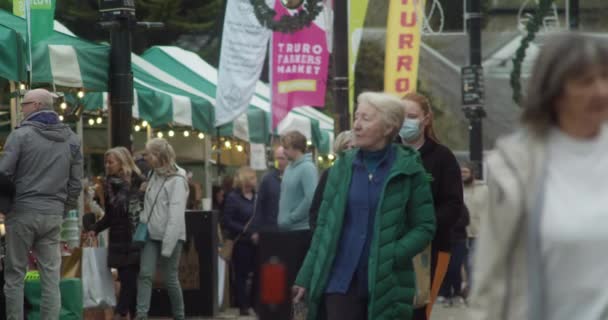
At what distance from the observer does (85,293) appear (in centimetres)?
1348

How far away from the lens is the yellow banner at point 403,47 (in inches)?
774

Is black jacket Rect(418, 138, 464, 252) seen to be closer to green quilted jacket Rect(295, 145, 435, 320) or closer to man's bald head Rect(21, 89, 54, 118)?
green quilted jacket Rect(295, 145, 435, 320)

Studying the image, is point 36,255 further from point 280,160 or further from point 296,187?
point 280,160

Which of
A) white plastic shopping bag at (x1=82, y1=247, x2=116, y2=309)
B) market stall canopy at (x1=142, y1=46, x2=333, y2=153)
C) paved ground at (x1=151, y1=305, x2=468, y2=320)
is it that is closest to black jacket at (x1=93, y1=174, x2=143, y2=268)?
white plastic shopping bag at (x1=82, y1=247, x2=116, y2=309)

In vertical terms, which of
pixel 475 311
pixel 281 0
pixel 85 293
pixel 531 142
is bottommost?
pixel 85 293

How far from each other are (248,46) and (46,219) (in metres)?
6.24

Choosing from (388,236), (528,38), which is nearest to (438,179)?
(388,236)

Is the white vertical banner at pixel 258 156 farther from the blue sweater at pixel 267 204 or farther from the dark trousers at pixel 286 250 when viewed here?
the dark trousers at pixel 286 250

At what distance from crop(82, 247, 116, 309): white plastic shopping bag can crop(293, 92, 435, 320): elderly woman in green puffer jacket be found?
20.1 ft

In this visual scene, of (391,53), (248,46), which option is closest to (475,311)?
(248,46)

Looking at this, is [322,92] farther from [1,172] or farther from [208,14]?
[208,14]

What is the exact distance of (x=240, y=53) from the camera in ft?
56.6

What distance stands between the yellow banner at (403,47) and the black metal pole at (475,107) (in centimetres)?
294

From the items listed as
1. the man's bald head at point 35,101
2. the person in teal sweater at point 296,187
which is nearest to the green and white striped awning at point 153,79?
the man's bald head at point 35,101
